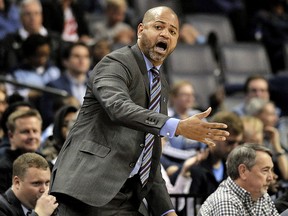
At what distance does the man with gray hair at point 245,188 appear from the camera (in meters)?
5.32

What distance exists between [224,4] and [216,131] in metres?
9.36

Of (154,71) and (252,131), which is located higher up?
(154,71)

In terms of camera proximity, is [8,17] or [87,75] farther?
[8,17]

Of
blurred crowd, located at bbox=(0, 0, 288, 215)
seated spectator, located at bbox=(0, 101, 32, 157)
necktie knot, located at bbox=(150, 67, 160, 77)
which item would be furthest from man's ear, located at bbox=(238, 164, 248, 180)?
seated spectator, located at bbox=(0, 101, 32, 157)

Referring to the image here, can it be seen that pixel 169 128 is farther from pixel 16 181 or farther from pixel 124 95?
pixel 16 181

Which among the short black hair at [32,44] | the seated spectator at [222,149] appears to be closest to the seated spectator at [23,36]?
the short black hair at [32,44]

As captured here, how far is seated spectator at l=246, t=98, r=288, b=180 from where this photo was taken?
310 inches

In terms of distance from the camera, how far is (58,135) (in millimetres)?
6898

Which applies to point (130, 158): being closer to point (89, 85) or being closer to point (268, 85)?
point (89, 85)

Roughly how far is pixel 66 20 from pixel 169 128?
7.35 metres

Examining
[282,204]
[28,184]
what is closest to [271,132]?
[282,204]

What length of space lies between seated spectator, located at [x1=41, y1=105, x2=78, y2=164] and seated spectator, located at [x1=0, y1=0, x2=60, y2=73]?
2.54 m

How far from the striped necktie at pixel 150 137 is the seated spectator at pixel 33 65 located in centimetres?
484

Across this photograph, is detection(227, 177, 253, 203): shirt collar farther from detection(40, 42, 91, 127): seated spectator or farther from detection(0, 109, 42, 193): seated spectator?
detection(40, 42, 91, 127): seated spectator
